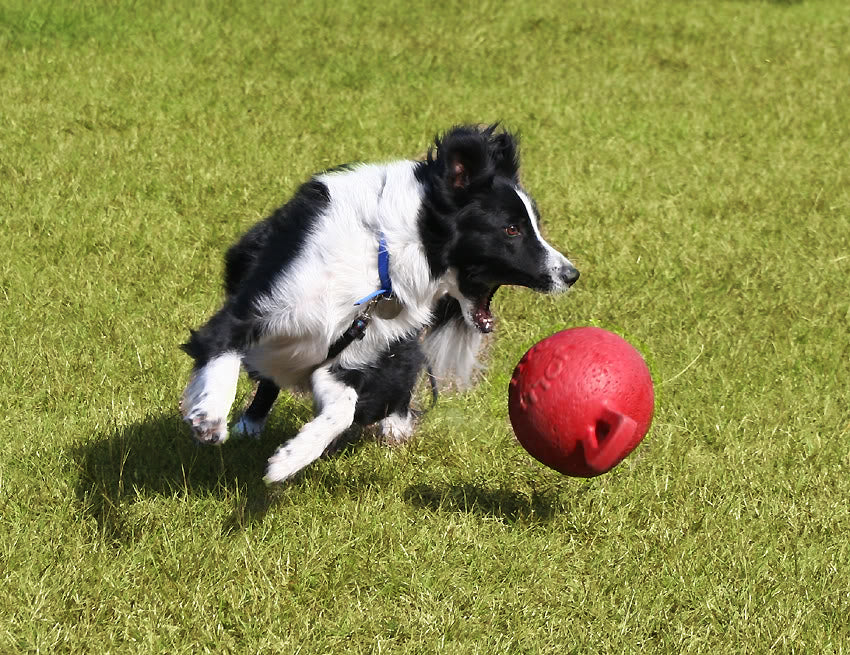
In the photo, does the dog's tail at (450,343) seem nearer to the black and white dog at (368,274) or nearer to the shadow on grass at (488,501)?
the black and white dog at (368,274)

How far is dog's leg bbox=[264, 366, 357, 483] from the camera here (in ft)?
12.3

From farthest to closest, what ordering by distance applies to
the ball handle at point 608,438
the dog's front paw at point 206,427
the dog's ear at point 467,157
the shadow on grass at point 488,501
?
the shadow on grass at point 488,501 < the dog's ear at point 467,157 < the ball handle at point 608,438 < the dog's front paw at point 206,427

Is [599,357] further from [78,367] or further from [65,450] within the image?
[78,367]

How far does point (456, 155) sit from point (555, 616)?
163 centimetres

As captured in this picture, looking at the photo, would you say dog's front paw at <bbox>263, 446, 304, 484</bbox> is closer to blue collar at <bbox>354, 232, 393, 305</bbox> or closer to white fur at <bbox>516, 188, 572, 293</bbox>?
blue collar at <bbox>354, 232, 393, 305</bbox>

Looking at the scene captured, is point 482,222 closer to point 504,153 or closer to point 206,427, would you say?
point 504,153

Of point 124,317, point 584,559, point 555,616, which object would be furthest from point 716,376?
point 124,317

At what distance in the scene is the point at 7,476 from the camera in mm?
4141

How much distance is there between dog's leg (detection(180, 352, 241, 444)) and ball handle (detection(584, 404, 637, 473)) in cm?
125

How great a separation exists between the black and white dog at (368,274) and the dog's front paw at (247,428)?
0.70m

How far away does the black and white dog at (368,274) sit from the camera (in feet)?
12.8

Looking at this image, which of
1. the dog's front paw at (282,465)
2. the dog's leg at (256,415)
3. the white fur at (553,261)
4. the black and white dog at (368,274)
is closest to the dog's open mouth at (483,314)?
the black and white dog at (368,274)

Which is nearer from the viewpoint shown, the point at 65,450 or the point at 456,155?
the point at 456,155

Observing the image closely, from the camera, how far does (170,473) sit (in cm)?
433
